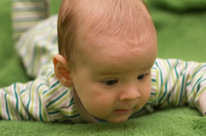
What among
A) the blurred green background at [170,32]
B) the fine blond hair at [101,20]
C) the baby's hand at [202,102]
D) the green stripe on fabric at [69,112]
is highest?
the fine blond hair at [101,20]

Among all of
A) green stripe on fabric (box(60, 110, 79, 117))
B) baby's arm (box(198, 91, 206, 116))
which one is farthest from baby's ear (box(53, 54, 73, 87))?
baby's arm (box(198, 91, 206, 116))

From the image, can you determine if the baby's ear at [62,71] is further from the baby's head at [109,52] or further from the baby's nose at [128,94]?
the baby's nose at [128,94]

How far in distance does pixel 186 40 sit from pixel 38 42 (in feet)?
2.44

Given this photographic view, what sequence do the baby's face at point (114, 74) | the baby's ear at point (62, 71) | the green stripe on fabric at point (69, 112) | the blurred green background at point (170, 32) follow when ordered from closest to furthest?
the baby's face at point (114, 74)
the baby's ear at point (62, 71)
the green stripe on fabric at point (69, 112)
the blurred green background at point (170, 32)

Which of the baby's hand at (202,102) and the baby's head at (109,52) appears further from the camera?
the baby's hand at (202,102)

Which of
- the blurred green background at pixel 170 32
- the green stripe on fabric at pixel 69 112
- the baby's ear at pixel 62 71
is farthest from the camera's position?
the blurred green background at pixel 170 32

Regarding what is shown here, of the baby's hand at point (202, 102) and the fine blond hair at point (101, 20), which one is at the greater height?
the fine blond hair at point (101, 20)

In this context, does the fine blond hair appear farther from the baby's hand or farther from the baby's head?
the baby's hand

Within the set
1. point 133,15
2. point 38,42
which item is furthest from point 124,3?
point 38,42

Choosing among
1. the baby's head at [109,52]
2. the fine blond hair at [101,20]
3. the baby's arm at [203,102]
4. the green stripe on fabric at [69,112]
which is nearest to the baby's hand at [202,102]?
the baby's arm at [203,102]

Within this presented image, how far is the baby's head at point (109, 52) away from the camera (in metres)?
0.64

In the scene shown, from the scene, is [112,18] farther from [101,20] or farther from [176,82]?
[176,82]

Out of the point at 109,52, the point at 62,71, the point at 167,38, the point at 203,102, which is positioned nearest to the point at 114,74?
the point at 109,52

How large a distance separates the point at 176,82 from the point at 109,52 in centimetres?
40
